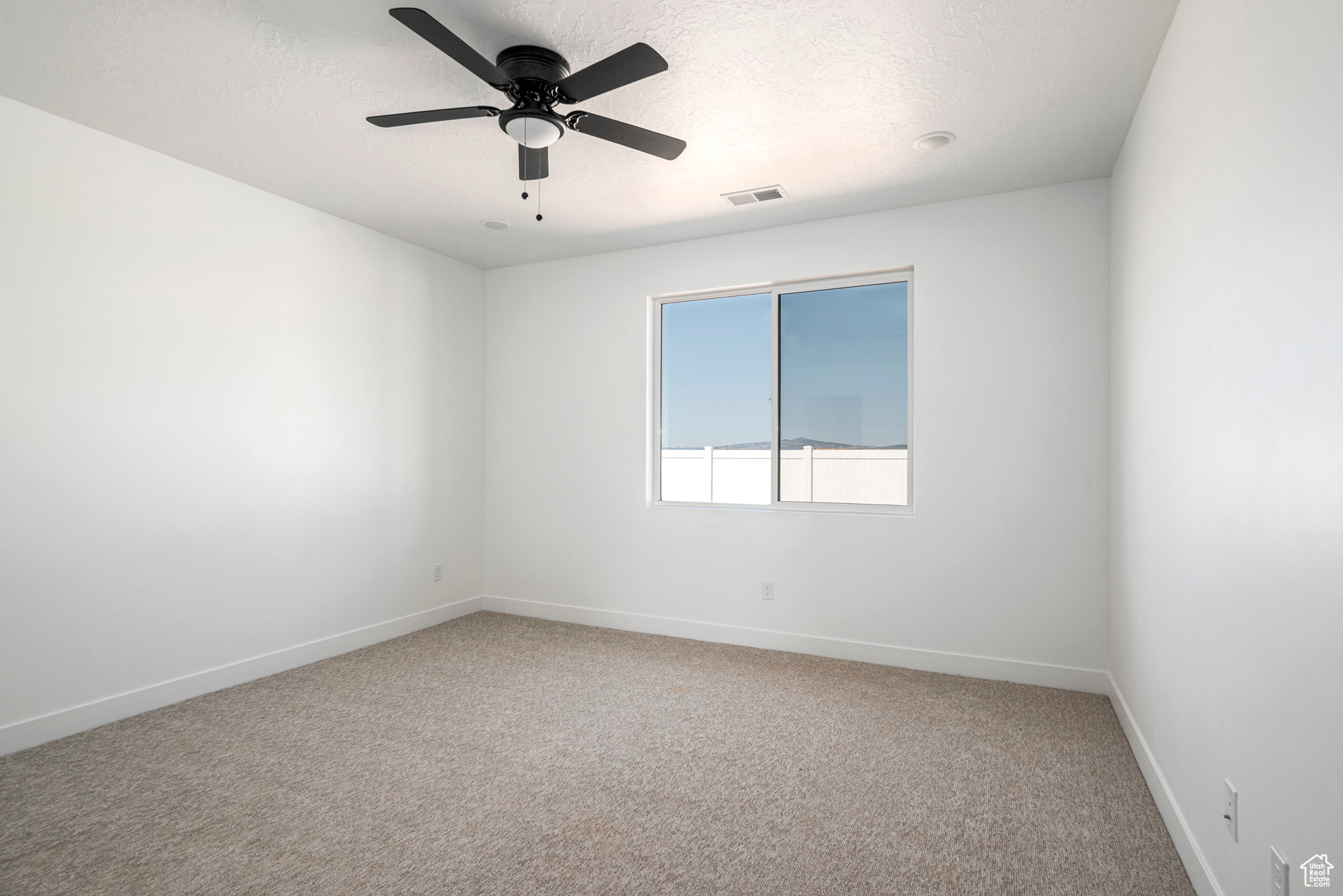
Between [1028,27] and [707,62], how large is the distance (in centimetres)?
106

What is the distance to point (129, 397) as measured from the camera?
2955 mm

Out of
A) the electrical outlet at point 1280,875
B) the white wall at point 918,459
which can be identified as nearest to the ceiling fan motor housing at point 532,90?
the white wall at point 918,459

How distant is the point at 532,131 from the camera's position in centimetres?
Answer: 234

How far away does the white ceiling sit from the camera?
6.90 ft

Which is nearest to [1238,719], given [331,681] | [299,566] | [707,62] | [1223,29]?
[1223,29]

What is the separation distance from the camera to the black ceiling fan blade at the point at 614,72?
1.91 metres

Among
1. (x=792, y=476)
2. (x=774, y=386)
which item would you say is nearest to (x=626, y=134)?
(x=774, y=386)

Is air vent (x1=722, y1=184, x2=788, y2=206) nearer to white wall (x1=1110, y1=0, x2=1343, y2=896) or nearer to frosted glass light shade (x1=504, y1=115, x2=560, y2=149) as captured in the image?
frosted glass light shade (x1=504, y1=115, x2=560, y2=149)

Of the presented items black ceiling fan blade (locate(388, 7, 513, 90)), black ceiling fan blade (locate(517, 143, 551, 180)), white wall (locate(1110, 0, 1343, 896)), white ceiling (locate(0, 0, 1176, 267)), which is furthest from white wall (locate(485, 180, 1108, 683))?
black ceiling fan blade (locate(388, 7, 513, 90))

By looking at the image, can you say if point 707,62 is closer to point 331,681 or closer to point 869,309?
point 869,309

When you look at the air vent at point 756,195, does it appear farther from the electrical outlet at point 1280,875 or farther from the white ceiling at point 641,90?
the electrical outlet at point 1280,875

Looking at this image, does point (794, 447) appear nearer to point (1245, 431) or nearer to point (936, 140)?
point (936, 140)

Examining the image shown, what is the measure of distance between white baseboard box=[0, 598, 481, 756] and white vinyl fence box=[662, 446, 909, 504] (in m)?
2.00

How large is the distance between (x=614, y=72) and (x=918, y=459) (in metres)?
2.58
